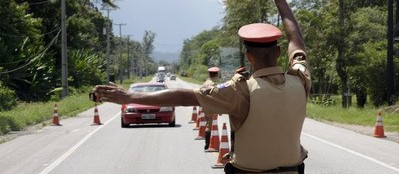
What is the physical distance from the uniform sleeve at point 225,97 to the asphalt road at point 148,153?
761cm

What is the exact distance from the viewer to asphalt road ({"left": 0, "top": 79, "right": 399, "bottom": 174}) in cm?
1157

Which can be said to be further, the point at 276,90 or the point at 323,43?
the point at 323,43

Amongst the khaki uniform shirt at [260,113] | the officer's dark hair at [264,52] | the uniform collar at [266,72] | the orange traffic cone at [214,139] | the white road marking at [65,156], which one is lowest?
the white road marking at [65,156]

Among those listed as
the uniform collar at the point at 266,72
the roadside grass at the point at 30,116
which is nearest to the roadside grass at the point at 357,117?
the roadside grass at the point at 30,116

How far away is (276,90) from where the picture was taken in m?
3.41

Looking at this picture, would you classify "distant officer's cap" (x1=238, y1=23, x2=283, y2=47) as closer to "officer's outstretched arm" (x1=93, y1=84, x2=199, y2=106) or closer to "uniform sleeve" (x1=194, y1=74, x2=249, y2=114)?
"uniform sleeve" (x1=194, y1=74, x2=249, y2=114)

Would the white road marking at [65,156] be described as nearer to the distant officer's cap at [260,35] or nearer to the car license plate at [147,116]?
the car license plate at [147,116]

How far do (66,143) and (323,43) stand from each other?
934 inches

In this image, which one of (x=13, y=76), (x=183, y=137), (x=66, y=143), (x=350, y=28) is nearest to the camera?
(x=66, y=143)

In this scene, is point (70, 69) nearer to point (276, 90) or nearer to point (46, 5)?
point (46, 5)

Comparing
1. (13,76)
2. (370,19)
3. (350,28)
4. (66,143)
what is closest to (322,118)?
(350,28)

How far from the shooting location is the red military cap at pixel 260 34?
3.42 metres

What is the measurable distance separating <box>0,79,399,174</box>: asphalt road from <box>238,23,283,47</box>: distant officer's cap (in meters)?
7.66

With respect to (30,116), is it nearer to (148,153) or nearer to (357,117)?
(148,153)
